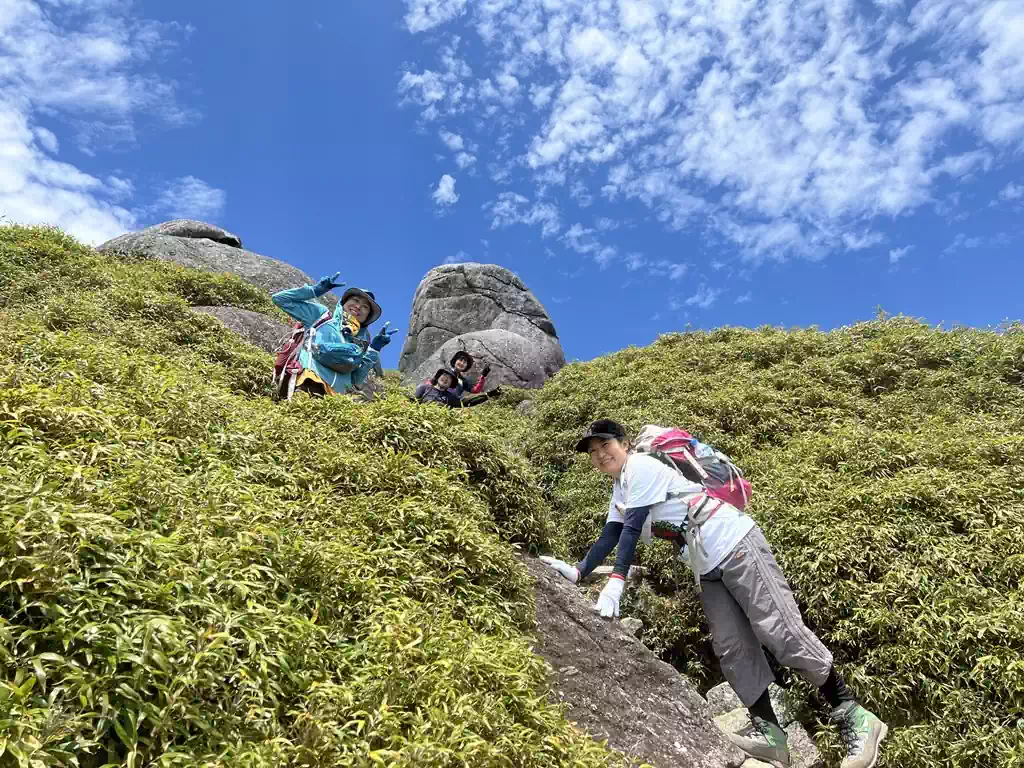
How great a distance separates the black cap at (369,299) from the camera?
859cm

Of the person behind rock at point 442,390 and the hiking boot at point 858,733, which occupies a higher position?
the person behind rock at point 442,390

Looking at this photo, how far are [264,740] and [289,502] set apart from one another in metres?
2.03

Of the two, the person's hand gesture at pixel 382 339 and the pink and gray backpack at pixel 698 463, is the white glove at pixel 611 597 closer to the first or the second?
the pink and gray backpack at pixel 698 463

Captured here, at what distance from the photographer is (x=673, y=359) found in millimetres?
14906

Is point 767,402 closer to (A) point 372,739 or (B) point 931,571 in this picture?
(B) point 931,571

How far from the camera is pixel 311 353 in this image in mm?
8023

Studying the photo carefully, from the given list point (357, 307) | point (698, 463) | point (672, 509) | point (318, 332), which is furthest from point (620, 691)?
point (357, 307)

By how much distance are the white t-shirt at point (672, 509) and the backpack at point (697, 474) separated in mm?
60

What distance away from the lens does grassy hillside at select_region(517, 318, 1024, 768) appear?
5.64 m

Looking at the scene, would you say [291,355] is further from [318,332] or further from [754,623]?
[754,623]

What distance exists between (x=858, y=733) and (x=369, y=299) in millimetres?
7391

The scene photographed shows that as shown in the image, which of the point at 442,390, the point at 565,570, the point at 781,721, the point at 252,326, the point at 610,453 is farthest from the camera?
the point at 252,326

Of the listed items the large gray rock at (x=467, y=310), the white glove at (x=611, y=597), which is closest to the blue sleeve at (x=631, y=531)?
the white glove at (x=611, y=597)

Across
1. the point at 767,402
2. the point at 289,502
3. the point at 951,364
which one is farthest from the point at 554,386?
the point at 289,502
